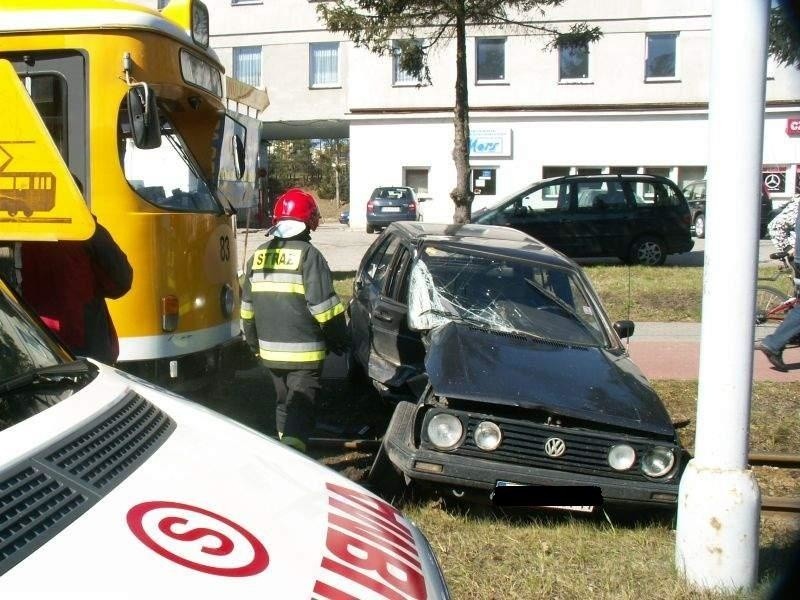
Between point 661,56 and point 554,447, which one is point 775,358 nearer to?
point 554,447

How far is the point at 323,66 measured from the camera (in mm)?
36438

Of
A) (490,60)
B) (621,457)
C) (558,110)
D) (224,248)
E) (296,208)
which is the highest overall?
(490,60)

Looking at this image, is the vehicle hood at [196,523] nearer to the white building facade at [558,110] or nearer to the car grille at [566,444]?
the car grille at [566,444]

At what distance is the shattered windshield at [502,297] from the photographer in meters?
5.93

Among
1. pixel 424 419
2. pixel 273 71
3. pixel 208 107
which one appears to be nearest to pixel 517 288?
pixel 424 419

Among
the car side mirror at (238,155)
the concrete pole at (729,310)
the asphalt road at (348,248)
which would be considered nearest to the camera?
the concrete pole at (729,310)

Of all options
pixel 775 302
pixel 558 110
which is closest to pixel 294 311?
pixel 775 302

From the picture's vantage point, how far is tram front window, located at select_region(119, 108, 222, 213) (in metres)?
5.98

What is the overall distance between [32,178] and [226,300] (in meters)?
2.45

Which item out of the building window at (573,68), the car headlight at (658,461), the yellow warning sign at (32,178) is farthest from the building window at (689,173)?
the yellow warning sign at (32,178)

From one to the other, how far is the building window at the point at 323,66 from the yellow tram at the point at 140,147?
100 feet

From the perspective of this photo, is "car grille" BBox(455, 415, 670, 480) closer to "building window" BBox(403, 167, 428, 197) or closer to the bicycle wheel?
the bicycle wheel

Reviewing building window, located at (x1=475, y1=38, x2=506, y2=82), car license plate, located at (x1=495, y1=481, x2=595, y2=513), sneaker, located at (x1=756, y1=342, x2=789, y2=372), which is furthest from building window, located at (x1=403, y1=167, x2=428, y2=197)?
car license plate, located at (x1=495, y1=481, x2=595, y2=513)

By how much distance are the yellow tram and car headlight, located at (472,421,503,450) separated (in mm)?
2365
